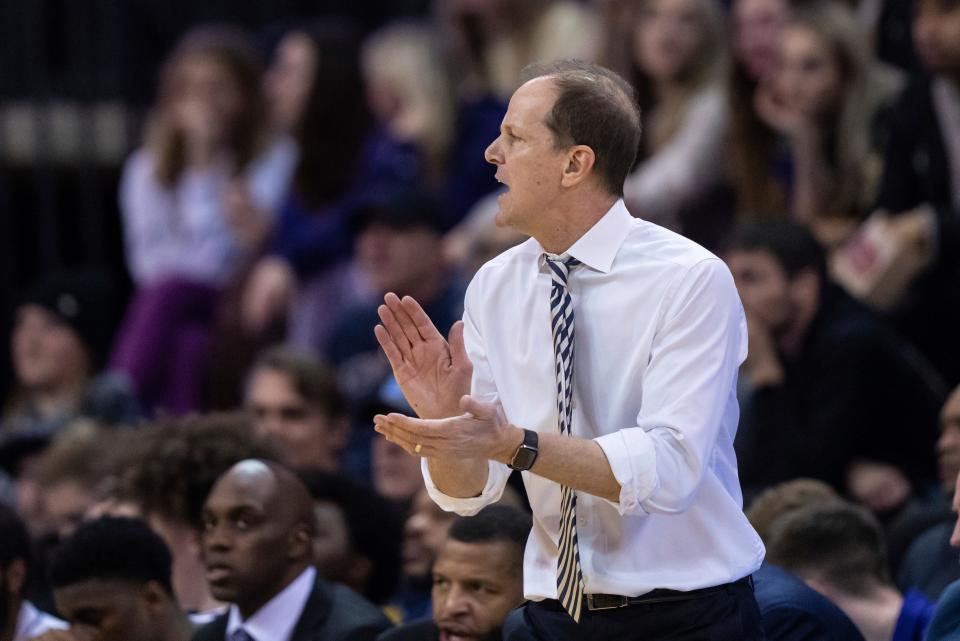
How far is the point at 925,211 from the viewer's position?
672cm

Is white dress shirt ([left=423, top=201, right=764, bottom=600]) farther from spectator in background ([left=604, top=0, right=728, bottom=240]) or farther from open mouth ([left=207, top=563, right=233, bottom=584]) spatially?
spectator in background ([left=604, top=0, right=728, bottom=240])

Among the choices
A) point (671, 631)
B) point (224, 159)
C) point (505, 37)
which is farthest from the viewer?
point (224, 159)

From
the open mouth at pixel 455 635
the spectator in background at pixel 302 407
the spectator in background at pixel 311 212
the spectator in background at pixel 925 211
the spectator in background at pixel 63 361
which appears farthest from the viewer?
the spectator in background at pixel 311 212

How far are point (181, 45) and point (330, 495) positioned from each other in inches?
176

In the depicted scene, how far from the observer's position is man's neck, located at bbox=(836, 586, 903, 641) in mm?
4668

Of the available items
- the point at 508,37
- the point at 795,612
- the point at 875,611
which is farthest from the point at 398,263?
the point at 795,612

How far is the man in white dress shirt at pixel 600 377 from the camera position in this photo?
11.0 ft

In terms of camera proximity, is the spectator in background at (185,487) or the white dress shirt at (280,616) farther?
the spectator in background at (185,487)

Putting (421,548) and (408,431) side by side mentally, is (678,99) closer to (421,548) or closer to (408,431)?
(421,548)

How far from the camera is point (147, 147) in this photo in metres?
9.56

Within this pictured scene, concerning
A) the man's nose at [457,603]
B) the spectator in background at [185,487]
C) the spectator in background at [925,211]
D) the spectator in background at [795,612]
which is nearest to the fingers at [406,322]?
the spectator in background at [795,612]

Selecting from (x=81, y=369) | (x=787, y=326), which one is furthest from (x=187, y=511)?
(x=81, y=369)

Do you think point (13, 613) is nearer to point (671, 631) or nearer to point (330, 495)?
point (330, 495)

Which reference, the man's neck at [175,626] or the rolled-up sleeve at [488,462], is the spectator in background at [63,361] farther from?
the rolled-up sleeve at [488,462]
